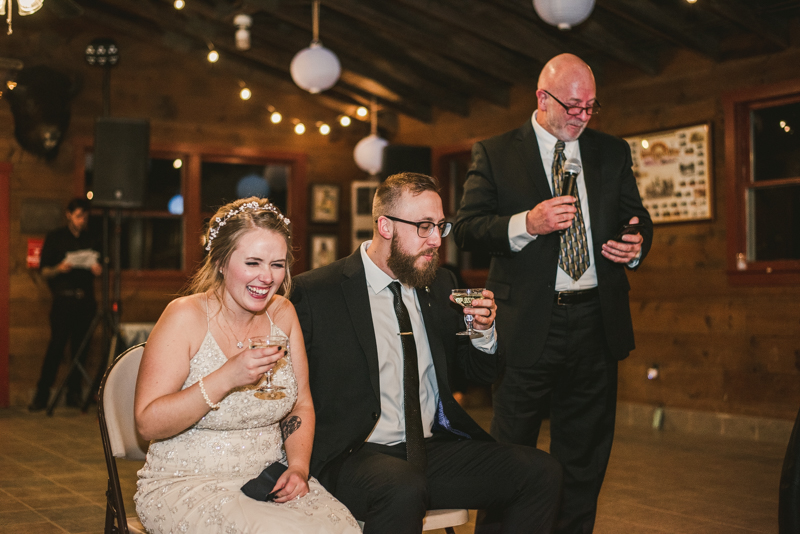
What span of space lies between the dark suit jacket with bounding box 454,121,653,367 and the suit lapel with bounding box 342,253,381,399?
0.53m

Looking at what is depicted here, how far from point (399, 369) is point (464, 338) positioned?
10.7 inches

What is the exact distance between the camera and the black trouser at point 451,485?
82.1 inches

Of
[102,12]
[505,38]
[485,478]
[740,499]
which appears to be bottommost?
[740,499]

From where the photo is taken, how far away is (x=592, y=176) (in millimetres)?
2908

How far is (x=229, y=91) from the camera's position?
9.21 meters

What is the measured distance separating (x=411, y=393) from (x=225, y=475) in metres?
0.58

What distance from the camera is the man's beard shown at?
8.13 feet

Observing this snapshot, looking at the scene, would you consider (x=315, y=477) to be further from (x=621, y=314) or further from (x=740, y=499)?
(x=740, y=499)

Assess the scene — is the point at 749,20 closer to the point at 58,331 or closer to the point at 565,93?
the point at 565,93

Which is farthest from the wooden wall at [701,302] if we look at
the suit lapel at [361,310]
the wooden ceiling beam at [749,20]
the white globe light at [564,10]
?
the suit lapel at [361,310]

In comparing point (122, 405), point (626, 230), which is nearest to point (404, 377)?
point (122, 405)

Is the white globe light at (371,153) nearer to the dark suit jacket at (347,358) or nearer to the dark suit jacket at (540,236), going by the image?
the dark suit jacket at (540,236)

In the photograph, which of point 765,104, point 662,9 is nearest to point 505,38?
point 662,9

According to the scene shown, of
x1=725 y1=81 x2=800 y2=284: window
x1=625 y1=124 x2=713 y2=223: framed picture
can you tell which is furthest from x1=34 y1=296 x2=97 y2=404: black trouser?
x1=725 y1=81 x2=800 y2=284: window
